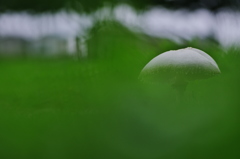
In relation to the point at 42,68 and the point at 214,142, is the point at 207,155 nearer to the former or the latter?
the point at 214,142

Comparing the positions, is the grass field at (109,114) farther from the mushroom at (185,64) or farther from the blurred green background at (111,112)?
the mushroom at (185,64)

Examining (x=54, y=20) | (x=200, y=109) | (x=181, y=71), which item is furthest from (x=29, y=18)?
(x=200, y=109)

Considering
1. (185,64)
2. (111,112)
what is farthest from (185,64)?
(111,112)

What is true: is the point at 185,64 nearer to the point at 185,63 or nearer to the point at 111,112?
the point at 185,63

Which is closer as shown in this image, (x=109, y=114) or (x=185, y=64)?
(x=109, y=114)

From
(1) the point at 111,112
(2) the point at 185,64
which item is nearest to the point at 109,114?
(1) the point at 111,112

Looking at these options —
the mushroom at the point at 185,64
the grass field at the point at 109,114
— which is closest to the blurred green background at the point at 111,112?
the grass field at the point at 109,114

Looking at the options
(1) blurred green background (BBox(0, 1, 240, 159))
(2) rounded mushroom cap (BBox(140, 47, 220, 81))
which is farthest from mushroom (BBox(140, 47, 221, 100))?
(1) blurred green background (BBox(0, 1, 240, 159))

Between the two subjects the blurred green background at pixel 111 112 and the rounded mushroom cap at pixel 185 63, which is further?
the rounded mushroom cap at pixel 185 63
